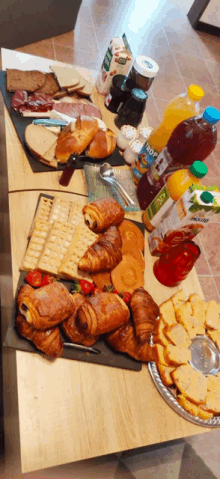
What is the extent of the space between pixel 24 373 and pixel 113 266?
442 millimetres

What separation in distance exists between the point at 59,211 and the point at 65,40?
2545 millimetres

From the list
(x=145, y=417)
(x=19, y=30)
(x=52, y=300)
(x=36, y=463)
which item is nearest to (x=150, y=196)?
(x=52, y=300)

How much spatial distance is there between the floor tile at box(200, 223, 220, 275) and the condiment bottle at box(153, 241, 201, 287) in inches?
48.6

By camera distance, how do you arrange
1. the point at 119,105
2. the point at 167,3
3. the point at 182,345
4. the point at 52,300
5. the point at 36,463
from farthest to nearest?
the point at 167,3
the point at 119,105
the point at 182,345
the point at 52,300
the point at 36,463

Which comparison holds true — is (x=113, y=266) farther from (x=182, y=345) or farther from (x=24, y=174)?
(x=24, y=174)

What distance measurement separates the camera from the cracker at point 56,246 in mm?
1110

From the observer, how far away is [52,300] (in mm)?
992

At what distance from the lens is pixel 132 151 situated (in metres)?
1.52

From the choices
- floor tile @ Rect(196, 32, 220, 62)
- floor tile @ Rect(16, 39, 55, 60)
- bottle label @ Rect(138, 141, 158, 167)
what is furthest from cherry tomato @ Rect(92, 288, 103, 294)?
floor tile @ Rect(196, 32, 220, 62)

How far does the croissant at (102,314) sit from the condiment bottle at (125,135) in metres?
Answer: 0.78

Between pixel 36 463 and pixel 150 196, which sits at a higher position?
pixel 150 196

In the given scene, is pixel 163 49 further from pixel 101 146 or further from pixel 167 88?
pixel 101 146

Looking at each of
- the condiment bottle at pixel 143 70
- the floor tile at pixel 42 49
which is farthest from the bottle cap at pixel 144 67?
the floor tile at pixel 42 49

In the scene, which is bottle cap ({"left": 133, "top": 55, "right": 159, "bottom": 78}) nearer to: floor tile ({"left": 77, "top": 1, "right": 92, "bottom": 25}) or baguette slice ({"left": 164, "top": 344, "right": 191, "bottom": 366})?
baguette slice ({"left": 164, "top": 344, "right": 191, "bottom": 366})
